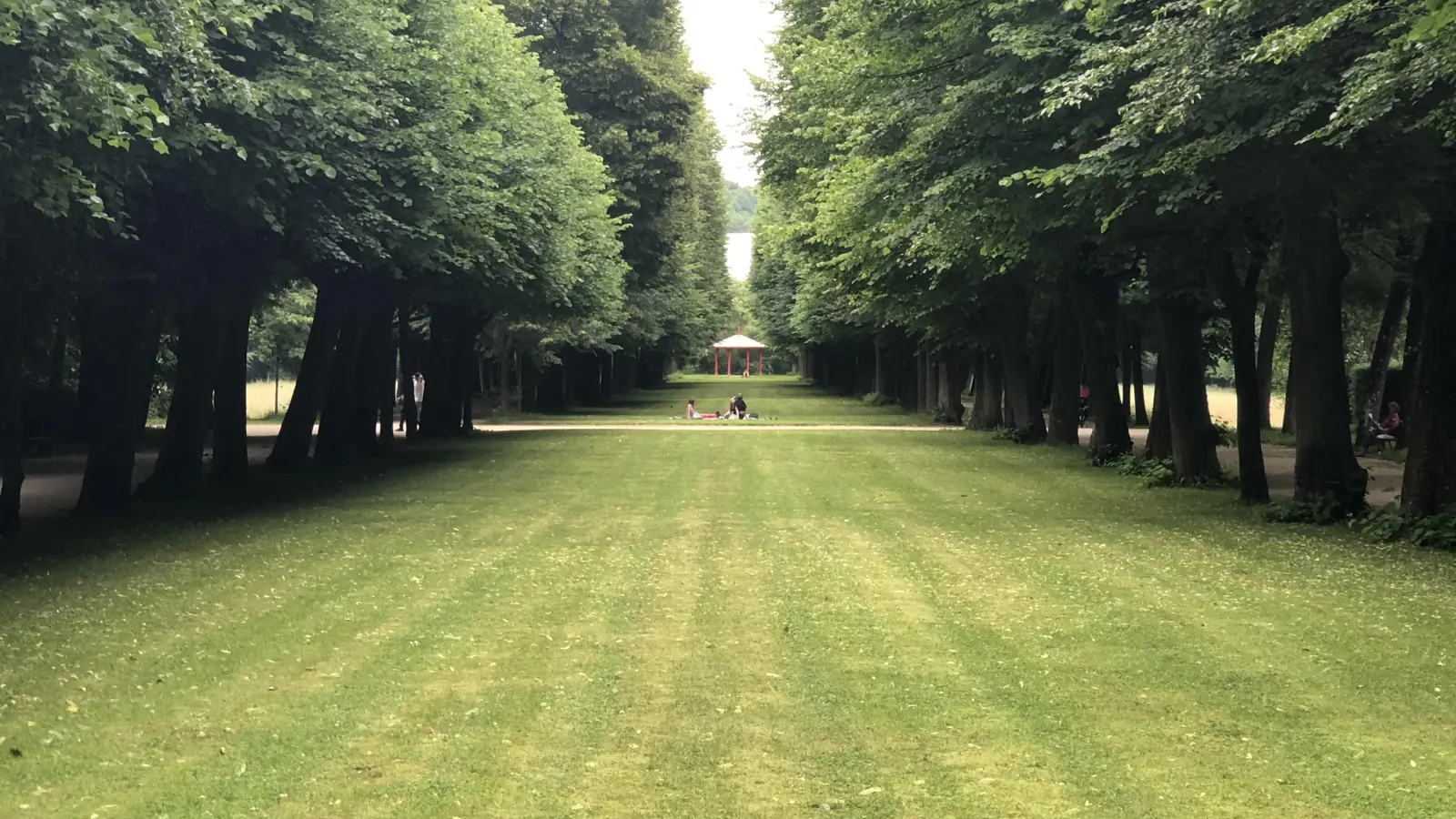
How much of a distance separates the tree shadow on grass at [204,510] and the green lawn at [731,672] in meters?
0.30

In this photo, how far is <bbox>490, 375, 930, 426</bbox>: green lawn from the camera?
45875mm

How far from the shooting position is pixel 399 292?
83.6ft

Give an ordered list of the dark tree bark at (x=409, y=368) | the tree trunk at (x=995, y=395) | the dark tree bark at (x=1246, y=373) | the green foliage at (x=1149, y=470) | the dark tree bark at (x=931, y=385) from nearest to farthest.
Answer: the dark tree bark at (x=1246, y=373)
the green foliage at (x=1149, y=470)
the dark tree bark at (x=409, y=368)
the tree trunk at (x=995, y=395)
the dark tree bark at (x=931, y=385)

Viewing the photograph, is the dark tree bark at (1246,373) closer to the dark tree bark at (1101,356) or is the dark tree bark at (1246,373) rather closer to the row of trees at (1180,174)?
the row of trees at (1180,174)

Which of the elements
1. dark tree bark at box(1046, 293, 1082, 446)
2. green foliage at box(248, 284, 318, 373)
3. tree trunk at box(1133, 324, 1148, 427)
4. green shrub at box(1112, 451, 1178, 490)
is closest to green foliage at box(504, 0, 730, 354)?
green foliage at box(248, 284, 318, 373)

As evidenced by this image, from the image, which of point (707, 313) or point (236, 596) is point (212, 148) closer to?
point (236, 596)

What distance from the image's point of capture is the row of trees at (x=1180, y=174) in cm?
1230

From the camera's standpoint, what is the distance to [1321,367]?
16.3 metres

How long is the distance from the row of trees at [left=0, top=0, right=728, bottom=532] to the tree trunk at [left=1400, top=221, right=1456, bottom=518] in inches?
462

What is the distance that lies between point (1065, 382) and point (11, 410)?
21.8m

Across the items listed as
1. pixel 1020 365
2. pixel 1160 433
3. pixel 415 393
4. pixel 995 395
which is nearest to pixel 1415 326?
pixel 1160 433

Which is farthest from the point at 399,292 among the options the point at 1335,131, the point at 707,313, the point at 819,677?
the point at 707,313

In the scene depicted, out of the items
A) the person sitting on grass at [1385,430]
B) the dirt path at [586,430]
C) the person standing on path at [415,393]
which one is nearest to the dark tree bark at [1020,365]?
the dirt path at [586,430]

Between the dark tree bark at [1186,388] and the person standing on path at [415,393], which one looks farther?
the person standing on path at [415,393]
